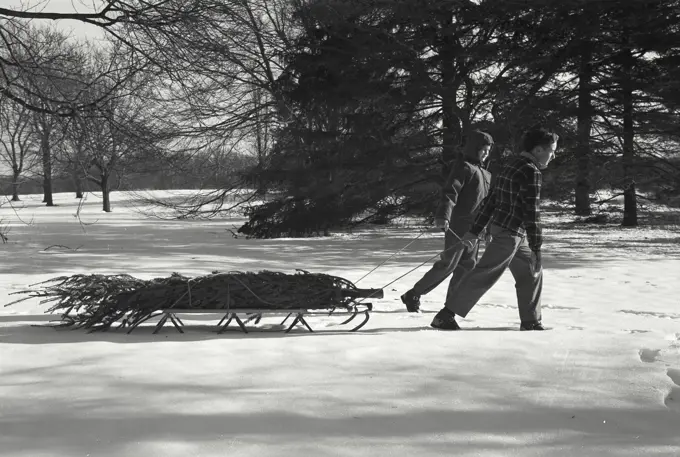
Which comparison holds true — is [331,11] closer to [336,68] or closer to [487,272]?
[336,68]

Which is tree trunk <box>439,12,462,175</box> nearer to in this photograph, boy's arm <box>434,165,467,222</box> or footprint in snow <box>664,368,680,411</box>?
boy's arm <box>434,165,467,222</box>

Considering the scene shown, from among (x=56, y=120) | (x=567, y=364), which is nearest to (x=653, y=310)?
(x=567, y=364)

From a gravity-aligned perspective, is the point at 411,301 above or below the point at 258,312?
below

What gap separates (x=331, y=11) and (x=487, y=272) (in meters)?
13.3

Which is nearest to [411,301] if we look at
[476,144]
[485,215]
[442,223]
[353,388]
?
[442,223]

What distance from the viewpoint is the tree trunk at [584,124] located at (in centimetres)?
1781

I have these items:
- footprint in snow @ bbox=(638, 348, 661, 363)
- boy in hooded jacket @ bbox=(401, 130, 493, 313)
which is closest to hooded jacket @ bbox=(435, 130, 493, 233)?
boy in hooded jacket @ bbox=(401, 130, 493, 313)

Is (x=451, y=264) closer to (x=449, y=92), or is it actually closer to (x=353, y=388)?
(x=353, y=388)

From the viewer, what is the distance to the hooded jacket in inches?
268

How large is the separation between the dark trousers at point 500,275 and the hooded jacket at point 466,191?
35.9 inches

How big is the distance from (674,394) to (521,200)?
7.70 ft

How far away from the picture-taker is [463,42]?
61.3 ft

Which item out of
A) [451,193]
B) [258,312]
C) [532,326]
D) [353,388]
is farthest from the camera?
[451,193]

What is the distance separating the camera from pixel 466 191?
6.91 metres
